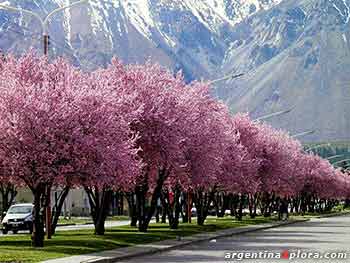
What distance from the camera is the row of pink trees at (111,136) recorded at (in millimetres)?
35406

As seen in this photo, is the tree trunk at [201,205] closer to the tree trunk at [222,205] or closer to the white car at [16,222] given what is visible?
the white car at [16,222]

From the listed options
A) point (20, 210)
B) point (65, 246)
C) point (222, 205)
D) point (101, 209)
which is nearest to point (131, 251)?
point (65, 246)

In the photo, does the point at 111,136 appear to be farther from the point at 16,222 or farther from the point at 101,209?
the point at 16,222

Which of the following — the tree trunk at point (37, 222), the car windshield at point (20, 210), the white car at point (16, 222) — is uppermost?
the car windshield at point (20, 210)

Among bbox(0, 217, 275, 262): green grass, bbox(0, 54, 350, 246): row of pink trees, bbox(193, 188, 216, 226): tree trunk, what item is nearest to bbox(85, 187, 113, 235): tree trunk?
bbox(0, 54, 350, 246): row of pink trees

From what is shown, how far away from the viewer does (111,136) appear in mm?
37906

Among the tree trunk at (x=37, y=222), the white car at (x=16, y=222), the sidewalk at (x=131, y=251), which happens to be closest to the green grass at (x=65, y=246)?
the tree trunk at (x=37, y=222)

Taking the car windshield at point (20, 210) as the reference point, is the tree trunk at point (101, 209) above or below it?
below

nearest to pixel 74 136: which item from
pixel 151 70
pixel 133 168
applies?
pixel 133 168

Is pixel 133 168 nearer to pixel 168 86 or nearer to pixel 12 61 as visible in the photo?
pixel 12 61

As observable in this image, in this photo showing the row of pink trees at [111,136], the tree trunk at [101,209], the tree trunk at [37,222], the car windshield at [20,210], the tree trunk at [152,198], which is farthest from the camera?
the car windshield at [20,210]

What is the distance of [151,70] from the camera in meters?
51.3

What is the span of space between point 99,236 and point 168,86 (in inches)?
394

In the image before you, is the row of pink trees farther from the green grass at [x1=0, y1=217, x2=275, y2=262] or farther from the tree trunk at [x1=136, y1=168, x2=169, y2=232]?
the green grass at [x1=0, y1=217, x2=275, y2=262]
